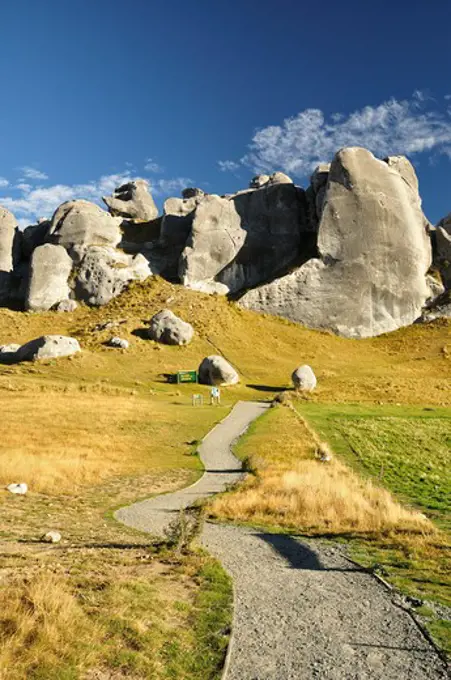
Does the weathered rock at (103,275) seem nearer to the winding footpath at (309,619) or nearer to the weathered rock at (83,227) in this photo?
the weathered rock at (83,227)

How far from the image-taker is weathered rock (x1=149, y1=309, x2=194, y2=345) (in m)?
66.0

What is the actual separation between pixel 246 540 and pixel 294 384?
137 feet

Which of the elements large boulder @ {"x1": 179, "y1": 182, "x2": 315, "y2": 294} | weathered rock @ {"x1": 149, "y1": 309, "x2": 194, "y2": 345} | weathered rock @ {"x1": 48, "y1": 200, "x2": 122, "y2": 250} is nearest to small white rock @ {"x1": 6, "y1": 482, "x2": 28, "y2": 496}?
weathered rock @ {"x1": 149, "y1": 309, "x2": 194, "y2": 345}

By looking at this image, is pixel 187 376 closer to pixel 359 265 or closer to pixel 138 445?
pixel 138 445

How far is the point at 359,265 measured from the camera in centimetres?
8281

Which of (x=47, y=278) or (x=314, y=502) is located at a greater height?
(x=47, y=278)

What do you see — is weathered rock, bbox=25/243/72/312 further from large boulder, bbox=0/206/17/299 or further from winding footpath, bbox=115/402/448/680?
winding footpath, bbox=115/402/448/680

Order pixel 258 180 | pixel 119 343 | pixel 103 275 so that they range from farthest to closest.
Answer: pixel 258 180 → pixel 103 275 → pixel 119 343

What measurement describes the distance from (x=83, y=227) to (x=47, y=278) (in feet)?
38.0

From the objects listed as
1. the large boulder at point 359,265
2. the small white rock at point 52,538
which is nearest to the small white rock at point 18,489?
the small white rock at point 52,538

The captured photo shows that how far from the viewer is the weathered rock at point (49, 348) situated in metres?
56.8

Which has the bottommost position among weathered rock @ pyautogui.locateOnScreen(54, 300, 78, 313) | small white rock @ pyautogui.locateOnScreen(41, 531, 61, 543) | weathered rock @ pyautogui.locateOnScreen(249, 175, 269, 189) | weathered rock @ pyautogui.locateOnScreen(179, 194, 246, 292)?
small white rock @ pyautogui.locateOnScreen(41, 531, 61, 543)

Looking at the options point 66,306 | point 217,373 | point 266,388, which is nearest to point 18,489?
point 217,373

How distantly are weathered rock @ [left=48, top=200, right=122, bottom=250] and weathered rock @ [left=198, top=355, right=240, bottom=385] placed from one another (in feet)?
137
